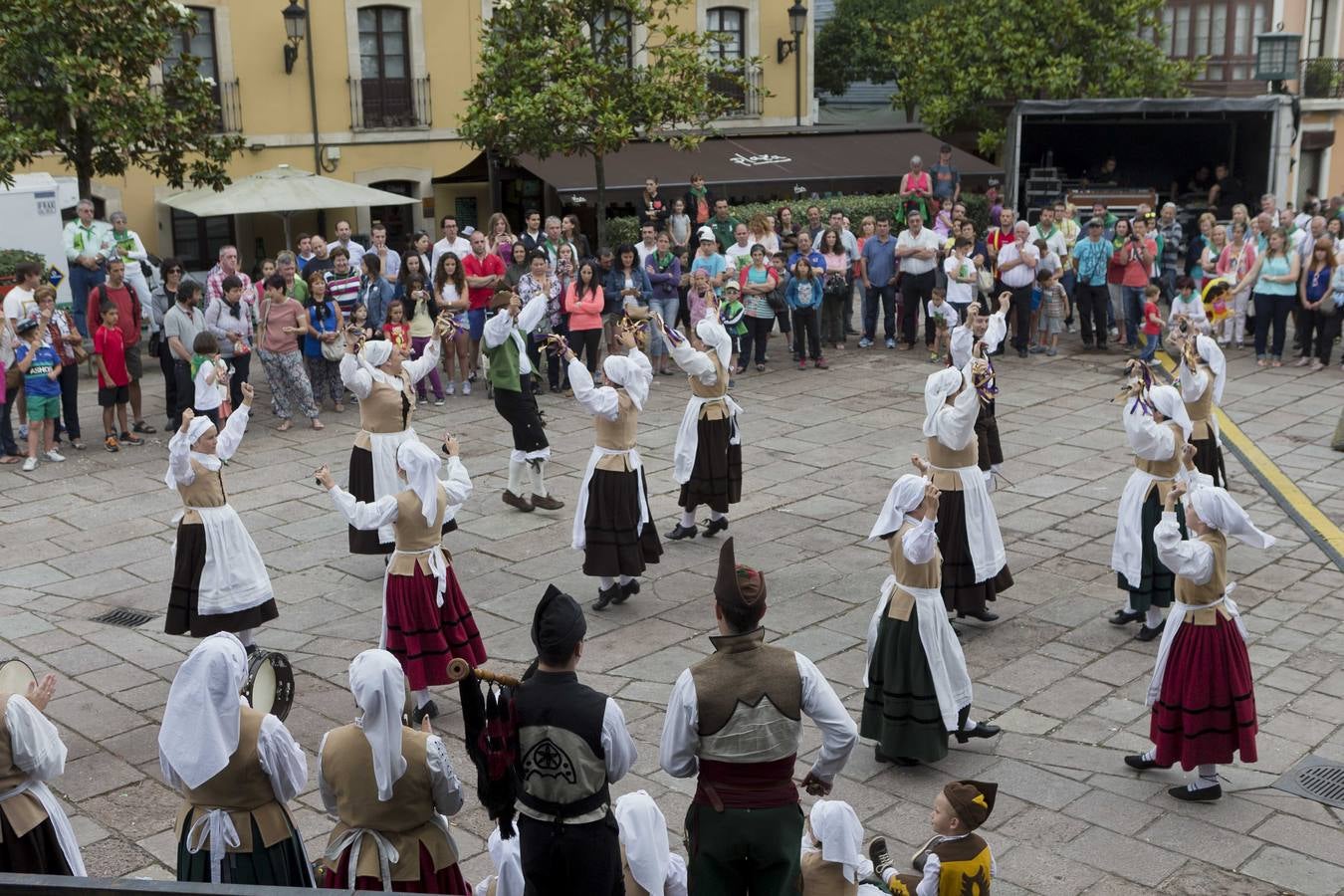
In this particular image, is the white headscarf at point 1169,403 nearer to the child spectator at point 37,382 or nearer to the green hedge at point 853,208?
the child spectator at point 37,382

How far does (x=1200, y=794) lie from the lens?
6.85m

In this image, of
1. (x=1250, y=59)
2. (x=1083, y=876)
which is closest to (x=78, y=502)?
(x=1083, y=876)

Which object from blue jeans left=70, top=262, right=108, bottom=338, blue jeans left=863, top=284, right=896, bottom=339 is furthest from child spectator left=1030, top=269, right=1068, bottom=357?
blue jeans left=70, top=262, right=108, bottom=338

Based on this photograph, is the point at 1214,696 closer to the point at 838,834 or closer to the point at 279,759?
the point at 838,834

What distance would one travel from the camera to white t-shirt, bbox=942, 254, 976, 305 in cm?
1630

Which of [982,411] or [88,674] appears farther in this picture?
[982,411]

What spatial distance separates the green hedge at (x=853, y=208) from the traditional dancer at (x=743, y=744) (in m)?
15.3

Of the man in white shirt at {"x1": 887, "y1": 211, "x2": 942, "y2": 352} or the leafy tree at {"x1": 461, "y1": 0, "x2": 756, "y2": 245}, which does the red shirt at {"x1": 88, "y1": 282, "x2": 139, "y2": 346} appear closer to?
the leafy tree at {"x1": 461, "y1": 0, "x2": 756, "y2": 245}

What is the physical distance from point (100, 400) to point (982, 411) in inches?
303

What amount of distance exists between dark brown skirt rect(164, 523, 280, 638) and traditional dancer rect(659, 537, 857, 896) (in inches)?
157

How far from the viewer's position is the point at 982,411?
1042 centimetres

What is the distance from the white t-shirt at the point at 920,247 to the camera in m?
17.0

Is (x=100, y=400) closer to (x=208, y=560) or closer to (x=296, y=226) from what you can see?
(x=208, y=560)

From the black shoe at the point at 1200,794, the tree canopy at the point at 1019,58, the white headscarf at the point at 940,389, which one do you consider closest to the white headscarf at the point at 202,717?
the black shoe at the point at 1200,794
